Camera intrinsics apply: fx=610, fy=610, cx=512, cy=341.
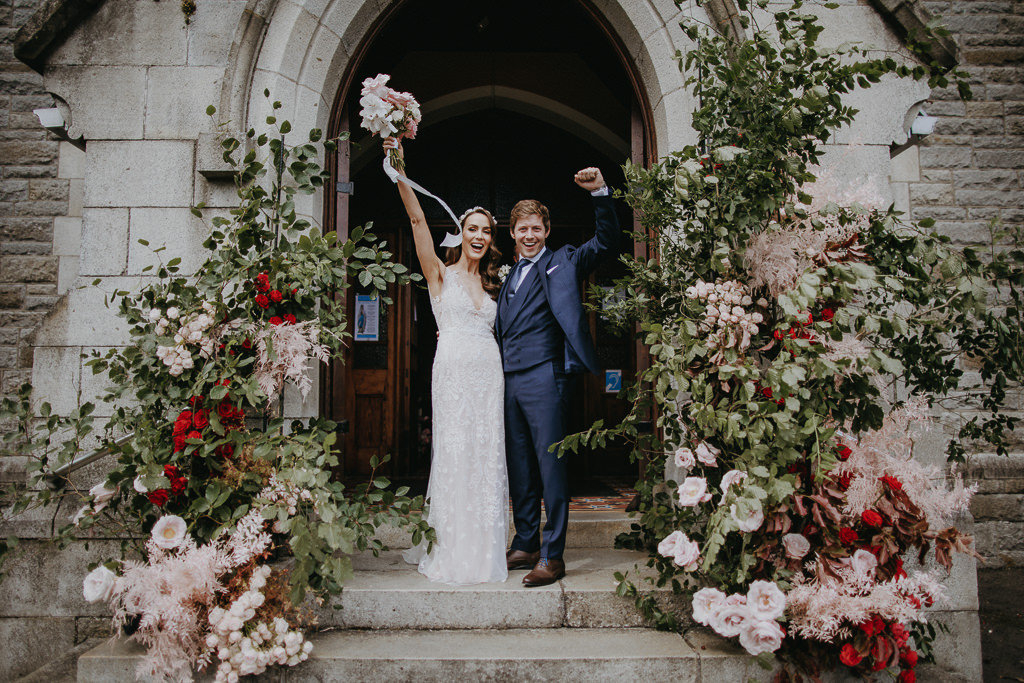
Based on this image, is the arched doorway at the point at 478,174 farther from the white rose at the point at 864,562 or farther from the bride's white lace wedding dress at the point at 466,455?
the white rose at the point at 864,562

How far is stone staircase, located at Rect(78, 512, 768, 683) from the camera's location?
2.48 metres

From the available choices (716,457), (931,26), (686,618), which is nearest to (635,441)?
(716,457)

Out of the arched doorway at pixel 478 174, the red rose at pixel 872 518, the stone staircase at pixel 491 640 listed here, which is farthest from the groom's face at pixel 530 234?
the arched doorway at pixel 478 174

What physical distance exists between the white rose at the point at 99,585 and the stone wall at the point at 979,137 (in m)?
5.79

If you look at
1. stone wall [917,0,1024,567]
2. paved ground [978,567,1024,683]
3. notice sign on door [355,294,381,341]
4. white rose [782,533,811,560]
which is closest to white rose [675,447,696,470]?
white rose [782,533,811,560]

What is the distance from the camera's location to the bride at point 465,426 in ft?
9.97

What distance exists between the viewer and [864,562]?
2.37 meters

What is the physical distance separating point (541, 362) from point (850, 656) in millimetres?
1786

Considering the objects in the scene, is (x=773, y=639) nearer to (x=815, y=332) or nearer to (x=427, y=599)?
(x=815, y=332)

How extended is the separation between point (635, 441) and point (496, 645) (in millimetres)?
1158

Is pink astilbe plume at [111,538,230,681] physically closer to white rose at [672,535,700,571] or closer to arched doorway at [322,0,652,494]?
white rose at [672,535,700,571]

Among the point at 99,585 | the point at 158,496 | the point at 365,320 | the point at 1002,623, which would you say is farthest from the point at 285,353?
the point at 1002,623

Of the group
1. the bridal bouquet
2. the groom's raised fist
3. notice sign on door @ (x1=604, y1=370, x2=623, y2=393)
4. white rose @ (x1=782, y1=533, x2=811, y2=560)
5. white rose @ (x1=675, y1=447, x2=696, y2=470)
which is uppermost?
the bridal bouquet

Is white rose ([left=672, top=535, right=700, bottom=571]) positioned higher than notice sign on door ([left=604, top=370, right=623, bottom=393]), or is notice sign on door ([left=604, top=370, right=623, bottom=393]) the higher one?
notice sign on door ([left=604, top=370, right=623, bottom=393])
